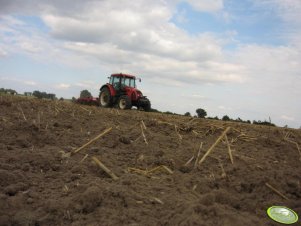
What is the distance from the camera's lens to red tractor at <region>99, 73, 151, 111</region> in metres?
20.2

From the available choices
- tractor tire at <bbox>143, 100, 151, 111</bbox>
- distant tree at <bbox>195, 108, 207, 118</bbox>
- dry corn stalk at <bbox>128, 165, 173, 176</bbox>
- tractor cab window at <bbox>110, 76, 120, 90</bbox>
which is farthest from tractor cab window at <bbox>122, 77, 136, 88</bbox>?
dry corn stalk at <bbox>128, 165, 173, 176</bbox>

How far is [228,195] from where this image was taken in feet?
18.2

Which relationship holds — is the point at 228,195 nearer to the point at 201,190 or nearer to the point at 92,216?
the point at 201,190

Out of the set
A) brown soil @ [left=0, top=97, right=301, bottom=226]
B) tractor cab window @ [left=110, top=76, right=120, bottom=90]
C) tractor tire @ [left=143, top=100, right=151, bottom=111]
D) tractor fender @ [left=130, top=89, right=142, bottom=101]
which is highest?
tractor cab window @ [left=110, top=76, right=120, bottom=90]

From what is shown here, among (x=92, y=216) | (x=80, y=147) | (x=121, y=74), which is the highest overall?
(x=121, y=74)

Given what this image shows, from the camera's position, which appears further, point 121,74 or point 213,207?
point 121,74

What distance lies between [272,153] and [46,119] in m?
5.57

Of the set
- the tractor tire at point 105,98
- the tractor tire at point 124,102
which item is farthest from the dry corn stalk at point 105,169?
the tractor tire at point 105,98

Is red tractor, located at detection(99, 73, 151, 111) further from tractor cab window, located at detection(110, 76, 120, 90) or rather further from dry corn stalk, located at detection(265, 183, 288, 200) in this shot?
dry corn stalk, located at detection(265, 183, 288, 200)

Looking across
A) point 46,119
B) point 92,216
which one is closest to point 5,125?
point 46,119

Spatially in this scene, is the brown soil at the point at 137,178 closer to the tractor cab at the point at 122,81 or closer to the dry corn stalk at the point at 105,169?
the dry corn stalk at the point at 105,169

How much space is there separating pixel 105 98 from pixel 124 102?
2.20m

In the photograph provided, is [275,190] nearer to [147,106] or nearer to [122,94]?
[147,106]

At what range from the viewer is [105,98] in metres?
21.9
